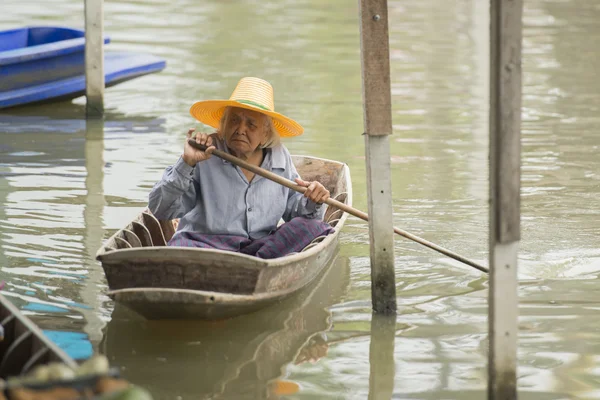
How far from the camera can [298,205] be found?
18.1ft

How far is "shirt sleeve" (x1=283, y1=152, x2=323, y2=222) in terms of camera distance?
5496 mm

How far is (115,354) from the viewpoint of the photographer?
15.2ft

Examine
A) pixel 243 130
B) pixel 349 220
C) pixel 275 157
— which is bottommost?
pixel 349 220

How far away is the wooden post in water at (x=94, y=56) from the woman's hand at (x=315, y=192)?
194 inches

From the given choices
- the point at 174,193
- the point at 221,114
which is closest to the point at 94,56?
the point at 221,114

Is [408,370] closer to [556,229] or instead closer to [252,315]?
[252,315]

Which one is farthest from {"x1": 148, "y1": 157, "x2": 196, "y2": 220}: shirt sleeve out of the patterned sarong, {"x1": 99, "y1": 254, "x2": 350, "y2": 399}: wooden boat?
{"x1": 99, "y1": 254, "x2": 350, "y2": 399}: wooden boat

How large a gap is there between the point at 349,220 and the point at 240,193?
6.58 ft

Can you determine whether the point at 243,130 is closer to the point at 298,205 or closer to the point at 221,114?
the point at 221,114

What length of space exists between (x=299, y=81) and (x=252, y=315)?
303 inches

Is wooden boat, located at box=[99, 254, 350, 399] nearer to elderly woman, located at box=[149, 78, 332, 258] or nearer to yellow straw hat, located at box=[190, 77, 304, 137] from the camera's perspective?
elderly woman, located at box=[149, 78, 332, 258]

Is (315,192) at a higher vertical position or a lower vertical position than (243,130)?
lower

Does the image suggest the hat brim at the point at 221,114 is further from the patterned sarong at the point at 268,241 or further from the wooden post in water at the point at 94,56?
the wooden post in water at the point at 94,56

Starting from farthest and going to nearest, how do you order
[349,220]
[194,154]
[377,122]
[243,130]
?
1. [349,220]
2. [243,130]
3. [194,154]
4. [377,122]
